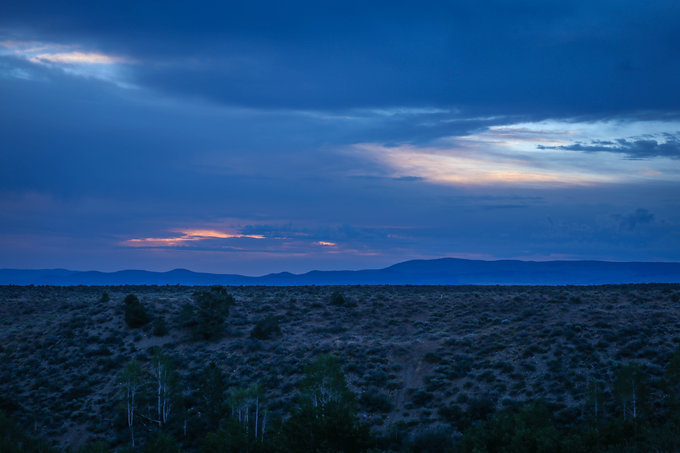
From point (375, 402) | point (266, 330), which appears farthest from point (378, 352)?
point (266, 330)

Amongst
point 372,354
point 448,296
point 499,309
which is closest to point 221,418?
point 372,354

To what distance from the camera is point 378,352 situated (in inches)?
1813

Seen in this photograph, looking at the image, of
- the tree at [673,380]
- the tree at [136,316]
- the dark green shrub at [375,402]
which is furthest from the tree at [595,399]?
the tree at [136,316]

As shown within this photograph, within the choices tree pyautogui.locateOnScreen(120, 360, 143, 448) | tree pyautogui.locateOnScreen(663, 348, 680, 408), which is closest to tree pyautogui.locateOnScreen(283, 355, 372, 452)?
tree pyautogui.locateOnScreen(120, 360, 143, 448)

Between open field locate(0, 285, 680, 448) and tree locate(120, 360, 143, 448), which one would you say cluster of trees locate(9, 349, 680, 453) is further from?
open field locate(0, 285, 680, 448)

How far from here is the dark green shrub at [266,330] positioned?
51.9m

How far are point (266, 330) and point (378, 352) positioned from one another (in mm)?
11965

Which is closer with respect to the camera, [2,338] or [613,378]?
[613,378]

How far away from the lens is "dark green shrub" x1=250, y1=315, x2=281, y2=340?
51938 mm

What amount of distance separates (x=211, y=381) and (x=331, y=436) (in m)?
14.1

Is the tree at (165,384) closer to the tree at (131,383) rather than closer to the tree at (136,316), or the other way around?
the tree at (131,383)

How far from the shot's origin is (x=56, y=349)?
2088 inches

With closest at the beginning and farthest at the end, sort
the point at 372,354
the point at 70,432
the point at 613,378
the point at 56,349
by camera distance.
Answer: the point at 613,378 < the point at 70,432 < the point at 372,354 < the point at 56,349

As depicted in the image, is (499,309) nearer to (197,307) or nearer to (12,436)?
(197,307)
